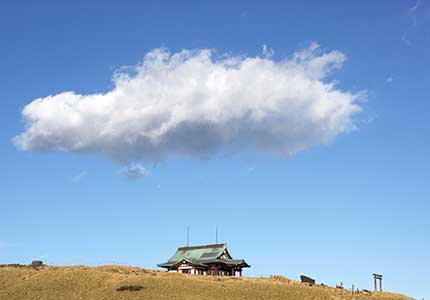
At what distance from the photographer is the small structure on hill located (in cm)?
10081

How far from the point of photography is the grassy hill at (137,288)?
222 feet

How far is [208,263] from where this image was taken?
101188 mm

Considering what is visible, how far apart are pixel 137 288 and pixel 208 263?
1301 inches

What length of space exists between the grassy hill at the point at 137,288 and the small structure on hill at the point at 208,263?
19493 millimetres

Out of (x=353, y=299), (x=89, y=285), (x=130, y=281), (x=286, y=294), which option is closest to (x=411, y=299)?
(x=353, y=299)

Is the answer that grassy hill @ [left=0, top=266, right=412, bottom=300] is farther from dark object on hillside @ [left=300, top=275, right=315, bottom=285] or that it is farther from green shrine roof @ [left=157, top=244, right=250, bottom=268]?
green shrine roof @ [left=157, top=244, right=250, bottom=268]

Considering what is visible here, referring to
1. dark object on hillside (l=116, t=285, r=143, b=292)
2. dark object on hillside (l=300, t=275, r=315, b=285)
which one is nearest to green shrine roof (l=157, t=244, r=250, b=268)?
dark object on hillside (l=300, t=275, r=315, b=285)

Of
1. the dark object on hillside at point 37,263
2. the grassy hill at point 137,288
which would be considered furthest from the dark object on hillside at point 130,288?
the dark object on hillside at point 37,263

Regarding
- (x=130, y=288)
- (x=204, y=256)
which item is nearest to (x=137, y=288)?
(x=130, y=288)

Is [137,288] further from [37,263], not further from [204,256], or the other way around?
[204,256]

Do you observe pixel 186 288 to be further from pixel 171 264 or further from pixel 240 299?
pixel 171 264

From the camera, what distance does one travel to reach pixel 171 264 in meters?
104

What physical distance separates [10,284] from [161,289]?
68.8 feet

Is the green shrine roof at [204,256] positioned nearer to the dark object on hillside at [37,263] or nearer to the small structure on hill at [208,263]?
the small structure on hill at [208,263]
